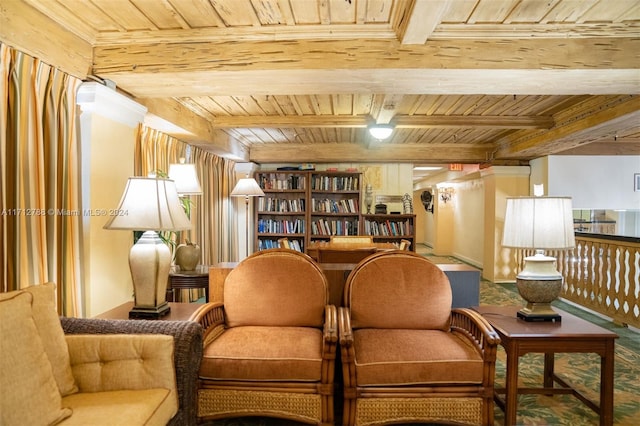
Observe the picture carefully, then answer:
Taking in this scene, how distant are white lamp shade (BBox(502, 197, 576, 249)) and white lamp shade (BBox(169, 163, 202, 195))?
8.50 feet

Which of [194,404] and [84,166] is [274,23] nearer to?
[84,166]

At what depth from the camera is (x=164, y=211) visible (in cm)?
192

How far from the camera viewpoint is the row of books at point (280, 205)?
21.5 feet

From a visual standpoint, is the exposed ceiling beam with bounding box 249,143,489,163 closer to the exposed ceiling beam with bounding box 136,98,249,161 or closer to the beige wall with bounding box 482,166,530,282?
the beige wall with bounding box 482,166,530,282

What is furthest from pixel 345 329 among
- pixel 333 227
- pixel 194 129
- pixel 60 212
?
pixel 333 227

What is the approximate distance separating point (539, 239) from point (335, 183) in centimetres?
474

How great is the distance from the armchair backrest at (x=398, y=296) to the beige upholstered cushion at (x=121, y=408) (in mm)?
1155

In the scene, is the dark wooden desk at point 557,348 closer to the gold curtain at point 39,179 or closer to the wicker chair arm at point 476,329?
the wicker chair arm at point 476,329

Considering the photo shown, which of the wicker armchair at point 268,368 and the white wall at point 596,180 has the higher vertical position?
the white wall at point 596,180

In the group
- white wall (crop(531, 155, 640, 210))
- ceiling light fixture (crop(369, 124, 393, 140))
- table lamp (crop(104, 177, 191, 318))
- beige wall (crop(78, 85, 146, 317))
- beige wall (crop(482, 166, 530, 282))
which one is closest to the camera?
table lamp (crop(104, 177, 191, 318))

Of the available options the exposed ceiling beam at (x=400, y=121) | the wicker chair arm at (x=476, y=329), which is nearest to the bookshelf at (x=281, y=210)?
the exposed ceiling beam at (x=400, y=121)

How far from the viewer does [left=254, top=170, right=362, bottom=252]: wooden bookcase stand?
6.50 m

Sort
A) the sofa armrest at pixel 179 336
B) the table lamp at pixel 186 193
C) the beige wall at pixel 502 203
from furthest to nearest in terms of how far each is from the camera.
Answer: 1. the beige wall at pixel 502 203
2. the table lamp at pixel 186 193
3. the sofa armrest at pixel 179 336

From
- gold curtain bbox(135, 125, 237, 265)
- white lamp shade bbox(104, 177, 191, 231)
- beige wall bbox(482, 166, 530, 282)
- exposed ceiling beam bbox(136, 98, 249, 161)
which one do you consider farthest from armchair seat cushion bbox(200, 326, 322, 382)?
beige wall bbox(482, 166, 530, 282)
